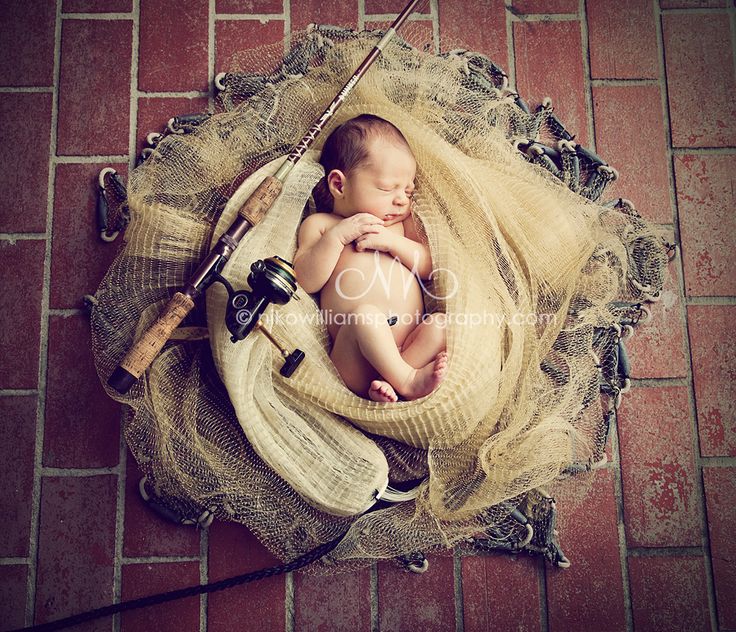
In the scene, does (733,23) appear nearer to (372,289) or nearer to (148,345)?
(372,289)

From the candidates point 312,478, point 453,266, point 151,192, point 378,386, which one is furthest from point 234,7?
point 312,478

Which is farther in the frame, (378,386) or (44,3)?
(44,3)

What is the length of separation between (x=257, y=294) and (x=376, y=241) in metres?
0.29

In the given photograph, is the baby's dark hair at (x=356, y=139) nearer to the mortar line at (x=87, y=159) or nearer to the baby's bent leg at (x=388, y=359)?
the baby's bent leg at (x=388, y=359)

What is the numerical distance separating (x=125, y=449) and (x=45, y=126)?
78cm

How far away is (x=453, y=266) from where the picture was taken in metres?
1.29

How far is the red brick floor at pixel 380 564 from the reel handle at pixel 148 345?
0.35 meters

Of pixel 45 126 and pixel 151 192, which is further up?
pixel 45 126

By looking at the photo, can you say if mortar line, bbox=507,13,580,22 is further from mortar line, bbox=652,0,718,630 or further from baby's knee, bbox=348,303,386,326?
baby's knee, bbox=348,303,386,326

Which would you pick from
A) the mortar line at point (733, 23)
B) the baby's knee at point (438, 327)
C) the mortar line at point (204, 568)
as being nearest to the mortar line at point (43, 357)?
the mortar line at point (204, 568)

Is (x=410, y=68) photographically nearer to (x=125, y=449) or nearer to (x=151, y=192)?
(x=151, y=192)

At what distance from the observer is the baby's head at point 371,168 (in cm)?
129

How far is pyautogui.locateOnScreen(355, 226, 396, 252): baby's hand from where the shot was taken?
128cm

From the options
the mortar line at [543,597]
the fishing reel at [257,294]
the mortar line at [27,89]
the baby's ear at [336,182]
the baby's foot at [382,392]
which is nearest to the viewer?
the fishing reel at [257,294]
